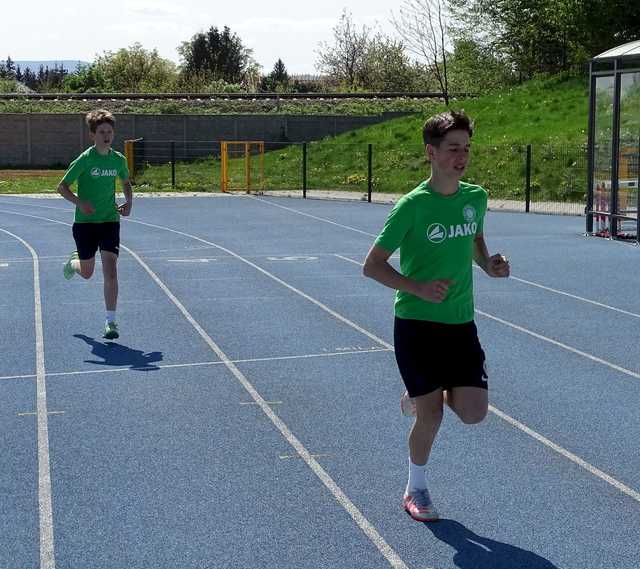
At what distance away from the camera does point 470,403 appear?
204 inches

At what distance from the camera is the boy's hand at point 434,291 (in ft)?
16.2

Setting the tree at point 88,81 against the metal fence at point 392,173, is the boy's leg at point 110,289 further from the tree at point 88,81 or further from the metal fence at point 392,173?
the tree at point 88,81

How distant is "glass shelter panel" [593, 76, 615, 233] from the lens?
19.9 m

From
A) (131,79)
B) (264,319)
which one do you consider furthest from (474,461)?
(131,79)

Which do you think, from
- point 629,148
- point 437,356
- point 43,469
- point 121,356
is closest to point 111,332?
point 121,356

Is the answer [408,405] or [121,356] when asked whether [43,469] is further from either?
[121,356]

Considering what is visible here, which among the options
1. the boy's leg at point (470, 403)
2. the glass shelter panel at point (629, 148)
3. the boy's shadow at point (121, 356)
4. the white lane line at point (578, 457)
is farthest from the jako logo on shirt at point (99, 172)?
the glass shelter panel at point (629, 148)

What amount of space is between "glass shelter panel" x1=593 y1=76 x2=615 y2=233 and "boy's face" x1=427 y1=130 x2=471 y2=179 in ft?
51.1

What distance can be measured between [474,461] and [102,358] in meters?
4.08

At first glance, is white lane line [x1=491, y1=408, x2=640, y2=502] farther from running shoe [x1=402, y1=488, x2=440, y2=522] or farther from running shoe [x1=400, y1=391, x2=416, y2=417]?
running shoe [x1=400, y1=391, x2=416, y2=417]

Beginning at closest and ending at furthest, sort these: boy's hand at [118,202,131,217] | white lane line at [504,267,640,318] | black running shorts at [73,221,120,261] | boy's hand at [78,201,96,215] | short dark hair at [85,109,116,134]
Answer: short dark hair at [85,109,116,134] → boy's hand at [78,201,96,215] → black running shorts at [73,221,120,261] → boy's hand at [118,202,131,217] → white lane line at [504,267,640,318]

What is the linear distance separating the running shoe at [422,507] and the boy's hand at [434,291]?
1.07 m

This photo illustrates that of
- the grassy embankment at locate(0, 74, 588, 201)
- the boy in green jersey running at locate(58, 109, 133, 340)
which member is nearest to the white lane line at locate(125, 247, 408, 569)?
the boy in green jersey running at locate(58, 109, 133, 340)

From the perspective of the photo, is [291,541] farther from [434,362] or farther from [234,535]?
[434,362]
